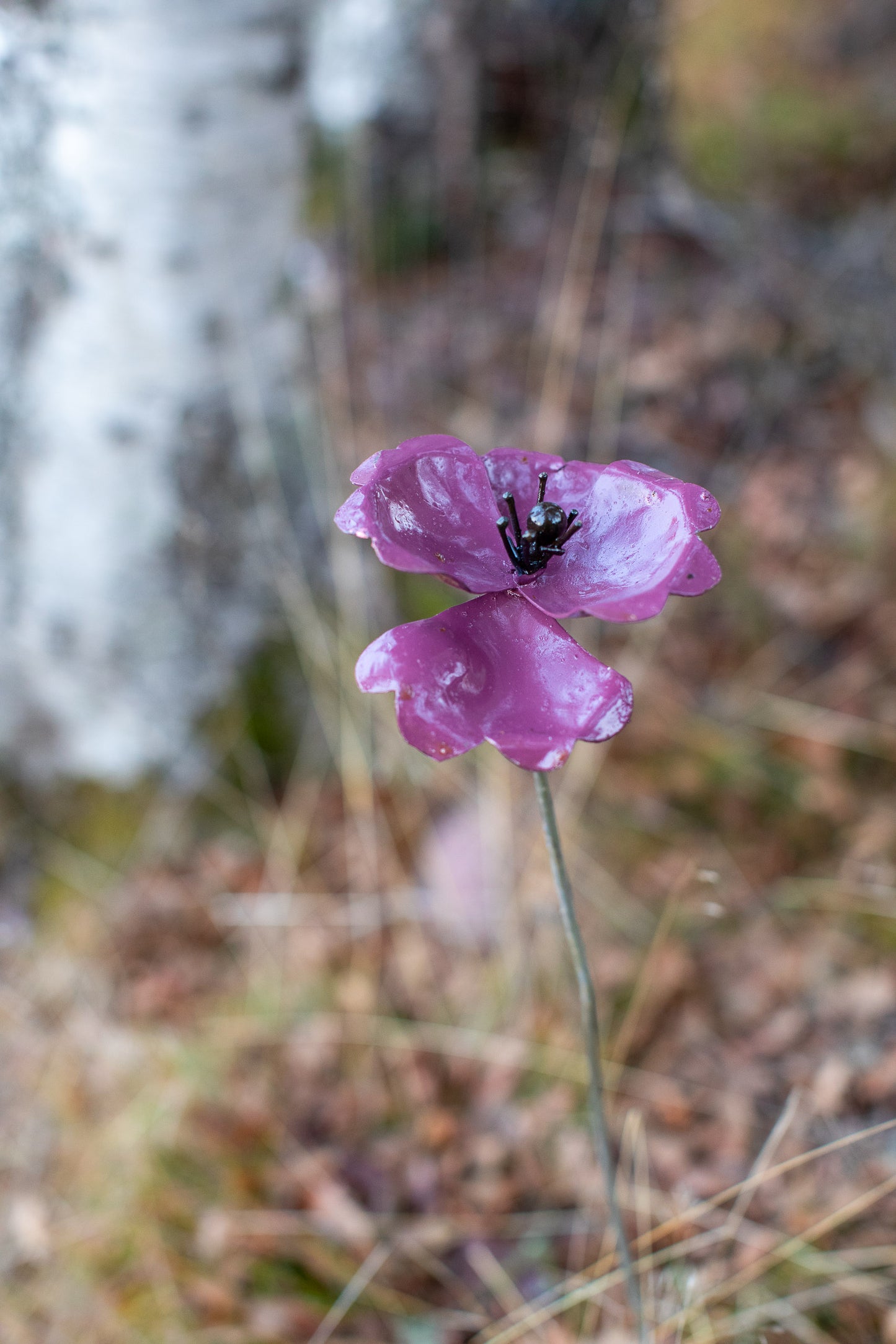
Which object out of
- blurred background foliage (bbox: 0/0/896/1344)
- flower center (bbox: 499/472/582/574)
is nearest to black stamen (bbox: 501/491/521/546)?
flower center (bbox: 499/472/582/574)

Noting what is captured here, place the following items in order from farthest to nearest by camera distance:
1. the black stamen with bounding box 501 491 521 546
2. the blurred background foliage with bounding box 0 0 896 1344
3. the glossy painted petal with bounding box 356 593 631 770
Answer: the blurred background foliage with bounding box 0 0 896 1344 → the black stamen with bounding box 501 491 521 546 → the glossy painted petal with bounding box 356 593 631 770

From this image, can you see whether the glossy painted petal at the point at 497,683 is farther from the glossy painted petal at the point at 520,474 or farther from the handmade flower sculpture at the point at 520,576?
the glossy painted petal at the point at 520,474

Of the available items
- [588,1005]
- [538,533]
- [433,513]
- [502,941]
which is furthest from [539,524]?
[502,941]

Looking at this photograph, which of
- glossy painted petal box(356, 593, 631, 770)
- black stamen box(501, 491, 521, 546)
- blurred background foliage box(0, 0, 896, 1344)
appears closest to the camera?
glossy painted petal box(356, 593, 631, 770)

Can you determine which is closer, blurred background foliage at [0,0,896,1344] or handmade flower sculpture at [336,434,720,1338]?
handmade flower sculpture at [336,434,720,1338]

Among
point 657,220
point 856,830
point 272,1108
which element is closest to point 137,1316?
point 272,1108

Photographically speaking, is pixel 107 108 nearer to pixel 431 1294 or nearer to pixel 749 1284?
pixel 431 1294

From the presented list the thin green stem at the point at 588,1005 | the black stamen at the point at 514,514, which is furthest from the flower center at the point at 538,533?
the thin green stem at the point at 588,1005

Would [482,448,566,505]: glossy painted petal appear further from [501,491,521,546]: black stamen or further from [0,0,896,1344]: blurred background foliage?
[0,0,896,1344]: blurred background foliage
